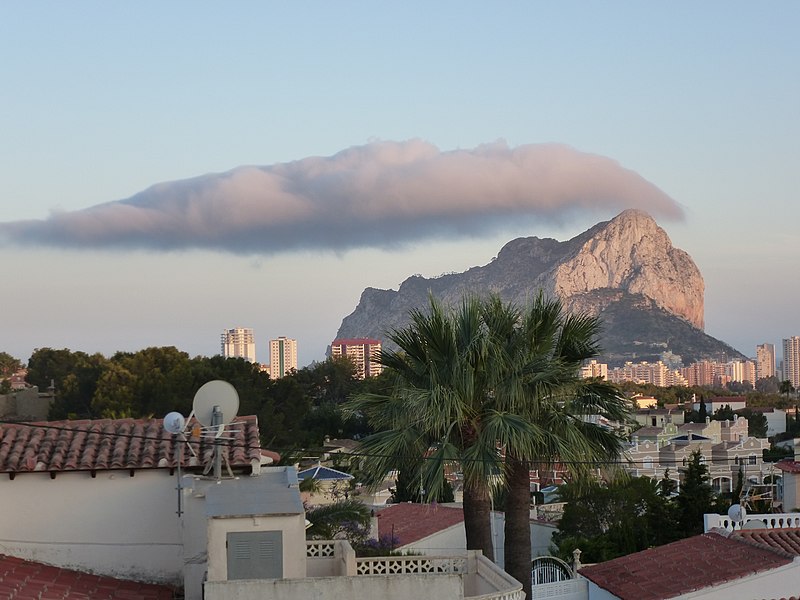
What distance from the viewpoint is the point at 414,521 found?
3788 centimetres

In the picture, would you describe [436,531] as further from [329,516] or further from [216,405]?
[216,405]

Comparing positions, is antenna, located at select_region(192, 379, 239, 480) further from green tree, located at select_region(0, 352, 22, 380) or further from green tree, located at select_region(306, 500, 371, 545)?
green tree, located at select_region(0, 352, 22, 380)

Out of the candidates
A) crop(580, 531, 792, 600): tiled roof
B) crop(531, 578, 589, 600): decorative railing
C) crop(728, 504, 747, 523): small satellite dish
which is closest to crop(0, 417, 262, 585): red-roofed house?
crop(580, 531, 792, 600): tiled roof

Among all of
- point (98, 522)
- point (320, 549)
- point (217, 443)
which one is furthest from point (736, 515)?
point (98, 522)

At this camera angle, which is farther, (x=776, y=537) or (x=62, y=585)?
(x=776, y=537)

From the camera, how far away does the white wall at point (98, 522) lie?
1472cm

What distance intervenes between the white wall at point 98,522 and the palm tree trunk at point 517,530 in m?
4.61

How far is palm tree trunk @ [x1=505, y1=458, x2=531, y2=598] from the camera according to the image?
16422mm

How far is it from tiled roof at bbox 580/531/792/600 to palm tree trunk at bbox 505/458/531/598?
12.2ft

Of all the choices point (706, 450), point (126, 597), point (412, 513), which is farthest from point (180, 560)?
point (706, 450)

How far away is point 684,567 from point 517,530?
5653mm

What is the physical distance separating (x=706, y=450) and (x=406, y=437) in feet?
247

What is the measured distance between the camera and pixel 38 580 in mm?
13797

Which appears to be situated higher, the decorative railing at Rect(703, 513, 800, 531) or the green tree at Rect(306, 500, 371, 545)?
the green tree at Rect(306, 500, 371, 545)
